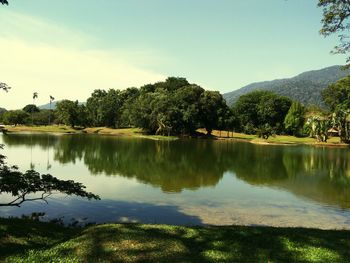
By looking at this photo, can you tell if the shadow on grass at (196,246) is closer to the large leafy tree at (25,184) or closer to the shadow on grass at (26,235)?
the shadow on grass at (26,235)

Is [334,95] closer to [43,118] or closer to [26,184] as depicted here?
[26,184]

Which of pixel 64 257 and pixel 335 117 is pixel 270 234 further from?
pixel 335 117

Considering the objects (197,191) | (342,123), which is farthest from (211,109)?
(197,191)

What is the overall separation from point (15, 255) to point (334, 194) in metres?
28.1

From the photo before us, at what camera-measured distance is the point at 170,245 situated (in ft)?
42.1

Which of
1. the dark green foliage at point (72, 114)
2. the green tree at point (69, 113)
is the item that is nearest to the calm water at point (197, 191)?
the green tree at point (69, 113)

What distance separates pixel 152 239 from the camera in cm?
1326

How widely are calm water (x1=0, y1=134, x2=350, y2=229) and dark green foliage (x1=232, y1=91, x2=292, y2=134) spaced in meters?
82.0

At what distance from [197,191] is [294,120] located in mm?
103124

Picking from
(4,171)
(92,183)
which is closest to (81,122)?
(92,183)

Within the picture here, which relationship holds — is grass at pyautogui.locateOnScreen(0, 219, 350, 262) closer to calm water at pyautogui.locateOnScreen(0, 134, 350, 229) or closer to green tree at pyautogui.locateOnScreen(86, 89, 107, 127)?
calm water at pyautogui.locateOnScreen(0, 134, 350, 229)

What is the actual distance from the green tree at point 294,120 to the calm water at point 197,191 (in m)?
74.7

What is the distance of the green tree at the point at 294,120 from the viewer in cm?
12769

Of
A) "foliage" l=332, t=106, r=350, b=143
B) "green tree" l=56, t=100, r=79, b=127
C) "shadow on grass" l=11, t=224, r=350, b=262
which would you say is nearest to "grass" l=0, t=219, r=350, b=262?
"shadow on grass" l=11, t=224, r=350, b=262
